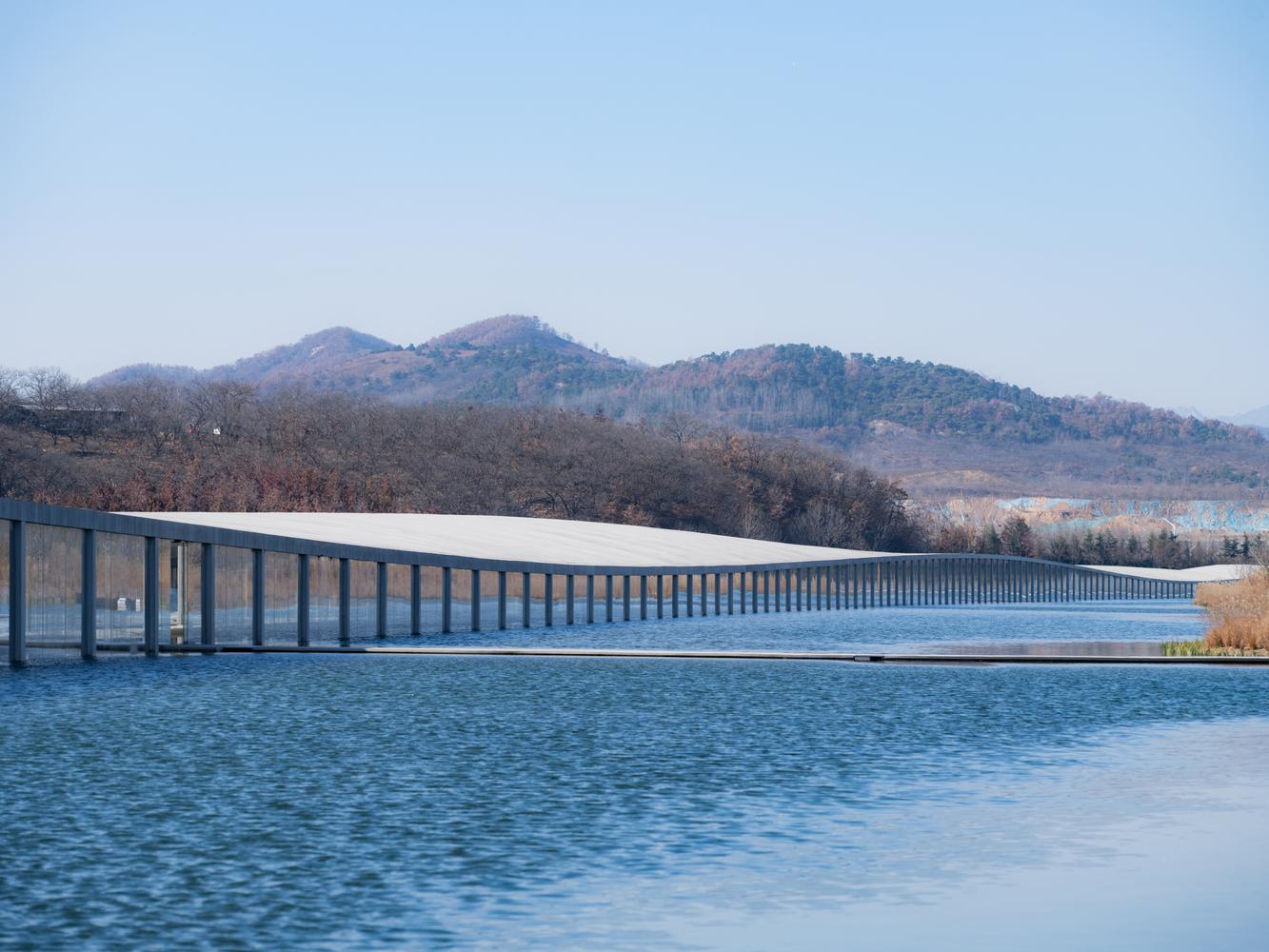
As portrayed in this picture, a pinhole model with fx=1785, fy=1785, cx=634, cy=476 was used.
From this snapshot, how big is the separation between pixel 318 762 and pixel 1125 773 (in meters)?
6.79

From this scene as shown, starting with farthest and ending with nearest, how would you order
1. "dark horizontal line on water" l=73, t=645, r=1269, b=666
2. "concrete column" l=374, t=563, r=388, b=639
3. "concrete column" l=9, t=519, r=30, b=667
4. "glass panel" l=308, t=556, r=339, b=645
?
"concrete column" l=374, t=563, r=388, b=639 → "glass panel" l=308, t=556, r=339, b=645 → "dark horizontal line on water" l=73, t=645, r=1269, b=666 → "concrete column" l=9, t=519, r=30, b=667

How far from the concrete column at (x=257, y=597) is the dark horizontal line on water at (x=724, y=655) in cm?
84

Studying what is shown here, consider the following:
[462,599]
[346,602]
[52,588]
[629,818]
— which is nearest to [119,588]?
[52,588]

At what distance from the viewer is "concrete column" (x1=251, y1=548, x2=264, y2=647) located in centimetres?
3256

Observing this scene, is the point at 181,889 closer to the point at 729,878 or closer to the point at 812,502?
the point at 729,878

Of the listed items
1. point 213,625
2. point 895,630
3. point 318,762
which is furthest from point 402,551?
point 318,762

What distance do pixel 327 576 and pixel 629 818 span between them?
24.2 meters

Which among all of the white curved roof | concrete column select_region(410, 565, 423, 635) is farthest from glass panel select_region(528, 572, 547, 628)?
concrete column select_region(410, 565, 423, 635)

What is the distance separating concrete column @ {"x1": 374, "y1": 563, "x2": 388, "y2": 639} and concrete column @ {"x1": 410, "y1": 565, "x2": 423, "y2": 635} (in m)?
1.49

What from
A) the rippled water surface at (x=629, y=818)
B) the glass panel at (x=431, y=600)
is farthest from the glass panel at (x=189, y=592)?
the glass panel at (x=431, y=600)

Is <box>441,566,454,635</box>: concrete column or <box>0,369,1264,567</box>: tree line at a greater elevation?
<box>0,369,1264,567</box>: tree line

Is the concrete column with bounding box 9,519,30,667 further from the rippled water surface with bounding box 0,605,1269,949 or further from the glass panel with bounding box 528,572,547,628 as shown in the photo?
the glass panel with bounding box 528,572,547,628

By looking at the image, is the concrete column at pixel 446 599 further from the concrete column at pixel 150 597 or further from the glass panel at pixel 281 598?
the concrete column at pixel 150 597

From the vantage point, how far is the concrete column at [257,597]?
107 ft
